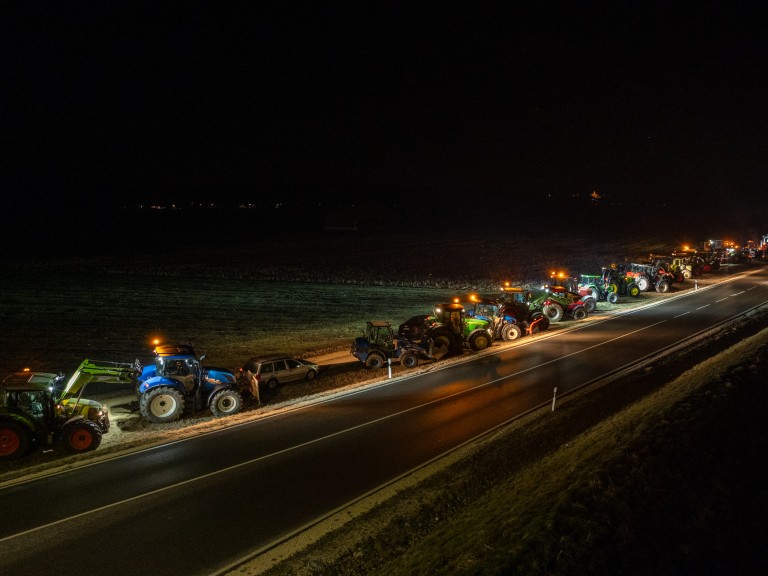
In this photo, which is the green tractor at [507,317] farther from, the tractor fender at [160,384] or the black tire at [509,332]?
the tractor fender at [160,384]

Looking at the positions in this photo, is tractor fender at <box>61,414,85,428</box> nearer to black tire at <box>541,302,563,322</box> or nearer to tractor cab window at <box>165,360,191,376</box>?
tractor cab window at <box>165,360,191,376</box>

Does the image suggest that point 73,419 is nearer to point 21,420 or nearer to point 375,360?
point 21,420

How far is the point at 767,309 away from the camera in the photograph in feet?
107

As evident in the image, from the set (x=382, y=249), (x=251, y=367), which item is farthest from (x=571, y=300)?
(x=382, y=249)

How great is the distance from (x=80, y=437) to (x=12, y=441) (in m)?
1.51

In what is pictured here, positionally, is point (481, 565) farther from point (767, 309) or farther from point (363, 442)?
point (767, 309)

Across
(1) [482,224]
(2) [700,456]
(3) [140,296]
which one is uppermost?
(1) [482,224]

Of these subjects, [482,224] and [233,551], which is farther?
[482,224]

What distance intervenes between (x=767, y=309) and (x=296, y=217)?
108m

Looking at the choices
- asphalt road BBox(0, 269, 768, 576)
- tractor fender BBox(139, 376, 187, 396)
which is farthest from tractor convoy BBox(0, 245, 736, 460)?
asphalt road BBox(0, 269, 768, 576)

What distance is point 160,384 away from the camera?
17.2 metres

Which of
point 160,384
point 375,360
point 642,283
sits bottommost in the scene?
point 375,360

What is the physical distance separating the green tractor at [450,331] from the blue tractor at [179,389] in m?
9.10

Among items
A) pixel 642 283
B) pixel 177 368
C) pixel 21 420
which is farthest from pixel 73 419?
pixel 642 283
